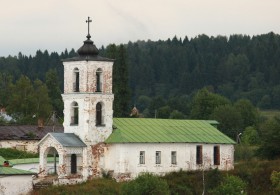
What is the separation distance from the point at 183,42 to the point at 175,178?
128m

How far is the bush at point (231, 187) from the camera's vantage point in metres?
46.7

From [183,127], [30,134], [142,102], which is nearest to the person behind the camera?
[183,127]

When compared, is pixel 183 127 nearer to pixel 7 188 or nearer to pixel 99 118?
pixel 99 118

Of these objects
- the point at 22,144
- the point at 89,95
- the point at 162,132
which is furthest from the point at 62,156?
the point at 22,144

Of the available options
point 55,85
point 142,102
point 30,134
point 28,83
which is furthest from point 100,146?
point 142,102

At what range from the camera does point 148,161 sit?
1997 inches

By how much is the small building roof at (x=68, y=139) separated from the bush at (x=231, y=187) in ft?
21.1

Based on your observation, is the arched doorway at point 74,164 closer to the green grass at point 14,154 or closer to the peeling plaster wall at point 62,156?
the peeling plaster wall at point 62,156

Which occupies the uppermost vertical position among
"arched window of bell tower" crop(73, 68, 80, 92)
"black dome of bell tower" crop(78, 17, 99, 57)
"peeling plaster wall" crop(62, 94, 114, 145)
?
"black dome of bell tower" crop(78, 17, 99, 57)

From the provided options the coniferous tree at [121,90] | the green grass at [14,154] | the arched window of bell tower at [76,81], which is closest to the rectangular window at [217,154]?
the arched window of bell tower at [76,81]

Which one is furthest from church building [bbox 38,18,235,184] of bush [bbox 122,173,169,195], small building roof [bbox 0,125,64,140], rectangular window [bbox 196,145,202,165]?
small building roof [bbox 0,125,64,140]

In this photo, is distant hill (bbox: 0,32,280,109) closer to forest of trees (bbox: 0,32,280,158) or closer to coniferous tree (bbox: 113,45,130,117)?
forest of trees (bbox: 0,32,280,158)

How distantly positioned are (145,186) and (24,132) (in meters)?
22.2

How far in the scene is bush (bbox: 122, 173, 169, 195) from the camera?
145 feet
